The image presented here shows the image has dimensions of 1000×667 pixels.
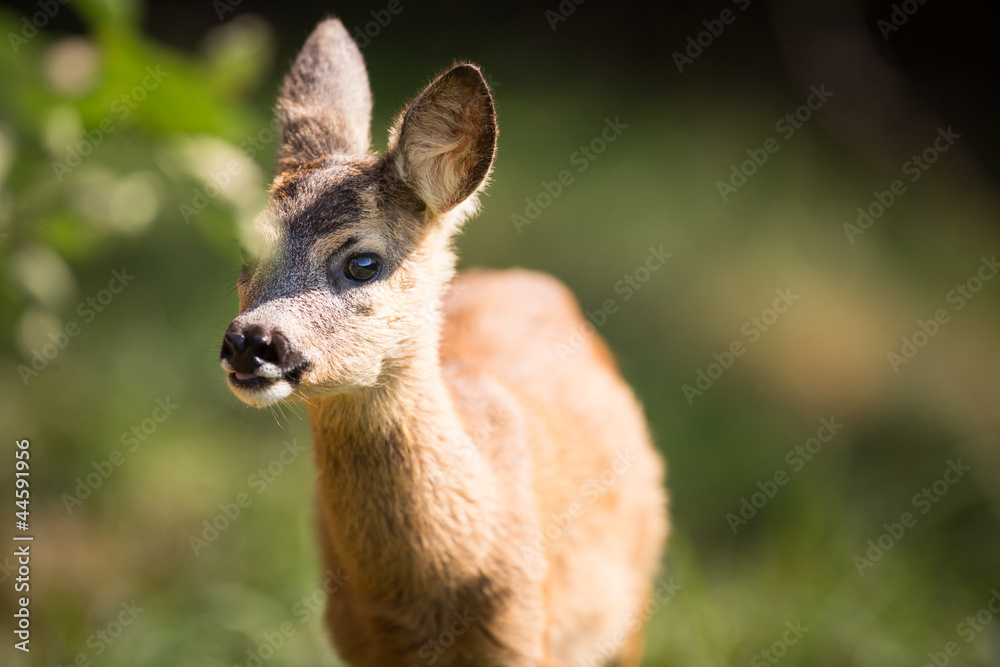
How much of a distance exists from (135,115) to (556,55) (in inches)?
316

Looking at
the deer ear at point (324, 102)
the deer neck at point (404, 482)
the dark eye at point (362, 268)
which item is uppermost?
the deer ear at point (324, 102)

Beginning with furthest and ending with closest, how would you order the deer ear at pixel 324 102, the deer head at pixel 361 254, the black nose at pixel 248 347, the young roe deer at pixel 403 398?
1. the deer ear at pixel 324 102
2. the young roe deer at pixel 403 398
3. the deer head at pixel 361 254
4. the black nose at pixel 248 347

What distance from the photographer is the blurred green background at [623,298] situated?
2844 mm

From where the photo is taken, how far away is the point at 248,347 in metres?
2.67

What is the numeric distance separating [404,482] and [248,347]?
0.90 metres

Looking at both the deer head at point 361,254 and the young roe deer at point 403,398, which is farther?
the young roe deer at point 403,398

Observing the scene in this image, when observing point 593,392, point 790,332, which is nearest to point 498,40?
point 790,332

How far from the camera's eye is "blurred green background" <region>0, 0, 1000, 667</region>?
112 inches

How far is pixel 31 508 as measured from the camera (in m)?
5.16

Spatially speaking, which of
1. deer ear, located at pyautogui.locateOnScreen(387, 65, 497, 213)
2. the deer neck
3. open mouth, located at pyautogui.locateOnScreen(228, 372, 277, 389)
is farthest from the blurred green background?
deer ear, located at pyautogui.locateOnScreen(387, 65, 497, 213)

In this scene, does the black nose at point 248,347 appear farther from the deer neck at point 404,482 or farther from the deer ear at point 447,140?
the deer ear at point 447,140

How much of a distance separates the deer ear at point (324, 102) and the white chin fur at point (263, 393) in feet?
3.60

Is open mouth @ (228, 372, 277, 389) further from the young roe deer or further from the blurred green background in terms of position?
the blurred green background

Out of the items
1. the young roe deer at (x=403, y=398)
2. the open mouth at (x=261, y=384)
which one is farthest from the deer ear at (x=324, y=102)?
the open mouth at (x=261, y=384)
